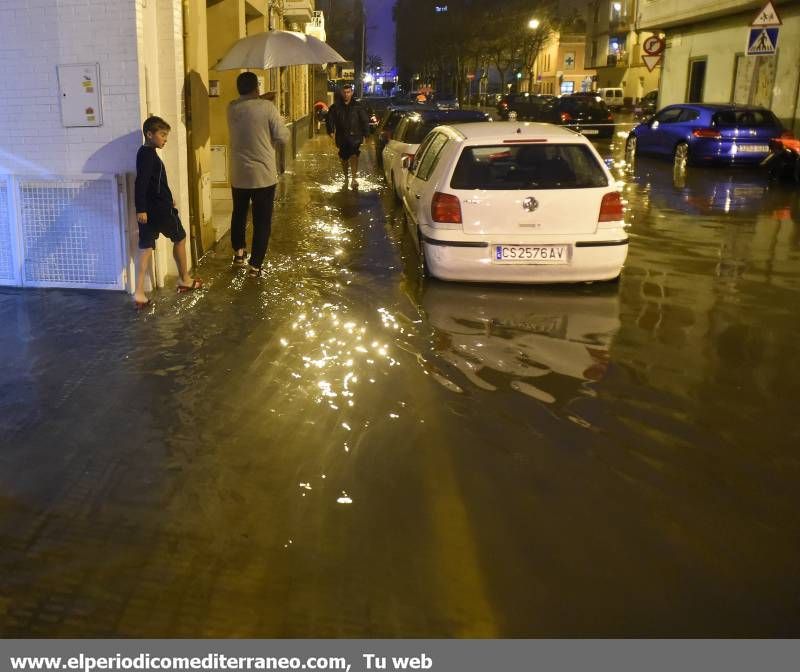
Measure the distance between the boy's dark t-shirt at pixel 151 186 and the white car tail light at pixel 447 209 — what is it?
2.29 metres

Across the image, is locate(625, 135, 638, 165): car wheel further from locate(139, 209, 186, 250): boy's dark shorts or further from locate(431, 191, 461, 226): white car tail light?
locate(139, 209, 186, 250): boy's dark shorts

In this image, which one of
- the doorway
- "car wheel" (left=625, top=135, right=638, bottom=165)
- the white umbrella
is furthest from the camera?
the doorway

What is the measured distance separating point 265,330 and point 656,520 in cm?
366

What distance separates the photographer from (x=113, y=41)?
23.1 ft

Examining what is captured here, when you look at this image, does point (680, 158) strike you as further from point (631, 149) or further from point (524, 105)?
point (524, 105)

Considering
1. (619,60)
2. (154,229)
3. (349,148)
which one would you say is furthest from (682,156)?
(619,60)

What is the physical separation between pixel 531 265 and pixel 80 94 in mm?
4092

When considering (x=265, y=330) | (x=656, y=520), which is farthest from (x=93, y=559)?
(x=265, y=330)

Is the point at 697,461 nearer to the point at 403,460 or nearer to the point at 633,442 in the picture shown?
the point at 633,442

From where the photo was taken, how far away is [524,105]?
122ft

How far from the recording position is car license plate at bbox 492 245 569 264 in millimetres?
7363

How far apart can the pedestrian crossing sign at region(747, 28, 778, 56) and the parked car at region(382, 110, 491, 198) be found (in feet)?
15.9

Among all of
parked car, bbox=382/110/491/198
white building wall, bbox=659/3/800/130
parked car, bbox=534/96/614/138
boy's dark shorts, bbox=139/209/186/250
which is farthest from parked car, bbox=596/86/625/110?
boy's dark shorts, bbox=139/209/186/250
